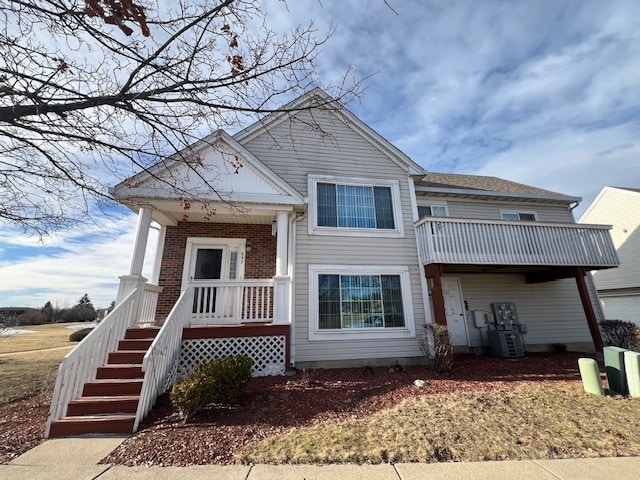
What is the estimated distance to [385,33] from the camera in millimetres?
3885

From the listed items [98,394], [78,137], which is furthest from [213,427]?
[78,137]

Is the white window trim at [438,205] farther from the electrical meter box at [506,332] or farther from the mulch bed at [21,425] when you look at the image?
the mulch bed at [21,425]

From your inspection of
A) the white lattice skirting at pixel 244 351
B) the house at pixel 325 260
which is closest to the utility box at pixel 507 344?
the house at pixel 325 260

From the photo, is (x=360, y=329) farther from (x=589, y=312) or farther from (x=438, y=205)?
(x=589, y=312)

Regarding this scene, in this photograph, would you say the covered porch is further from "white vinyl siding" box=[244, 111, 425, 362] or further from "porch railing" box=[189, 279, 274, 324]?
"porch railing" box=[189, 279, 274, 324]

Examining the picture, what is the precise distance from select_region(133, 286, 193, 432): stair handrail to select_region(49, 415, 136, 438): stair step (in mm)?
143

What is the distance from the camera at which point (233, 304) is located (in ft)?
24.6

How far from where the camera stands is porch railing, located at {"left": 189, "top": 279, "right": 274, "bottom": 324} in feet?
23.7

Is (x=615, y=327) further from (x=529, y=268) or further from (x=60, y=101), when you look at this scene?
(x=60, y=101)

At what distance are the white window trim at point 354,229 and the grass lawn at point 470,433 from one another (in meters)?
5.01

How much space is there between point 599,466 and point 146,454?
16.6 ft

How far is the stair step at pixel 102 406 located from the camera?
4.21 meters

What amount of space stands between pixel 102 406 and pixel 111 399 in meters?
0.13

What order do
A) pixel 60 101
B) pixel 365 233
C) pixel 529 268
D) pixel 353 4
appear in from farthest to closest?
pixel 529 268
pixel 365 233
pixel 353 4
pixel 60 101
